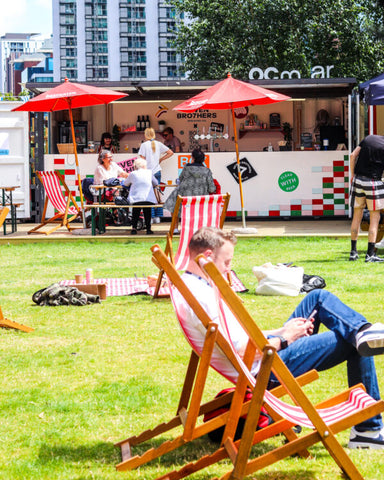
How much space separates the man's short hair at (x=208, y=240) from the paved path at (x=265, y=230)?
9.51 metres

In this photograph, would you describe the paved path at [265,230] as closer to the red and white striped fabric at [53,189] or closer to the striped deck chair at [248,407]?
the red and white striped fabric at [53,189]

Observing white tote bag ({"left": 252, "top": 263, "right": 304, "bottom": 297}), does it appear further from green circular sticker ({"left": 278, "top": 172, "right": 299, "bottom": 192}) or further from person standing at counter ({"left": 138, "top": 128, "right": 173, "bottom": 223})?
green circular sticker ({"left": 278, "top": 172, "right": 299, "bottom": 192})

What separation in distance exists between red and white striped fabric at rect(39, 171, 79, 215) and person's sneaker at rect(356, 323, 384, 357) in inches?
440

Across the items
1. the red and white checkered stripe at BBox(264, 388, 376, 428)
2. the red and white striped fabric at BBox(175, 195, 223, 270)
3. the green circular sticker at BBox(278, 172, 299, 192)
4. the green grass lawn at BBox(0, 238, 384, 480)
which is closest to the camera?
the red and white checkered stripe at BBox(264, 388, 376, 428)

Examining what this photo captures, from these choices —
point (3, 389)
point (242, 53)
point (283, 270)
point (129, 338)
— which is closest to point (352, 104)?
point (283, 270)

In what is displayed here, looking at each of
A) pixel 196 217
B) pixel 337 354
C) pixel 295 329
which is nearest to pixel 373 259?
pixel 196 217

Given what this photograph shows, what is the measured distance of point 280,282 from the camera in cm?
778

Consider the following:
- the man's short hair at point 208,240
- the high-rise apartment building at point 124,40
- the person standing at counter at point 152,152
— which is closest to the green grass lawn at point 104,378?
the man's short hair at point 208,240

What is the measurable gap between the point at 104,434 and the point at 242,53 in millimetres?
33623

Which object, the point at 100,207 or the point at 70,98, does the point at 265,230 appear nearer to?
the point at 100,207

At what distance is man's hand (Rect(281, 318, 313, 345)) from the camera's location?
350 centimetres

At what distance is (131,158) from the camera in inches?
655

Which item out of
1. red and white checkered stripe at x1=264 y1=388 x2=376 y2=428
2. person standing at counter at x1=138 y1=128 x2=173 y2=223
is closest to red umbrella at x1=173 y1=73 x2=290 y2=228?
person standing at counter at x1=138 y1=128 x2=173 y2=223

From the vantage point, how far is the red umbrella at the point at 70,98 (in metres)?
13.8
